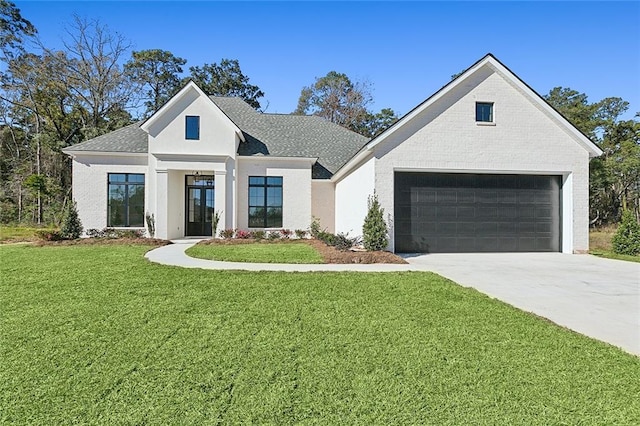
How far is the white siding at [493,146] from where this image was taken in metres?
11.9

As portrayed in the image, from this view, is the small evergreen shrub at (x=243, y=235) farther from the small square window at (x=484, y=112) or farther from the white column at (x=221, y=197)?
the small square window at (x=484, y=112)

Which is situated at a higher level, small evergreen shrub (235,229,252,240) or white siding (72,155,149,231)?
white siding (72,155,149,231)

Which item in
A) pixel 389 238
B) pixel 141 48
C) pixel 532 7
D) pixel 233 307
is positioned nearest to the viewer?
pixel 233 307

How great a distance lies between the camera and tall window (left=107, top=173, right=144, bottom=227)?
15836mm

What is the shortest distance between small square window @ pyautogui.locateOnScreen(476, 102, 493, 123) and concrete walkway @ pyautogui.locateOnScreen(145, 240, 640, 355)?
16.5ft

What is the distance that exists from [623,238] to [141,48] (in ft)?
138

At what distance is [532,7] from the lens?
406 inches

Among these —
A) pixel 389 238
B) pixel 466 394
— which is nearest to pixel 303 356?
pixel 466 394

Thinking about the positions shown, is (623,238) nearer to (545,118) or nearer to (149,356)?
(545,118)

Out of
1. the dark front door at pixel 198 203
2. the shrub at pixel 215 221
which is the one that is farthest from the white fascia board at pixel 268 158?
the shrub at pixel 215 221

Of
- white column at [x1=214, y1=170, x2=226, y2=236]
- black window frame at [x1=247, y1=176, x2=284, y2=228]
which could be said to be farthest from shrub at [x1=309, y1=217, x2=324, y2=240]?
white column at [x1=214, y1=170, x2=226, y2=236]

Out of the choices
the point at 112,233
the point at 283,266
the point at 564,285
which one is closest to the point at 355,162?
the point at 283,266

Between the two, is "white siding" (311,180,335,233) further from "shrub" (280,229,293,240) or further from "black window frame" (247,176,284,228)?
"shrub" (280,229,293,240)

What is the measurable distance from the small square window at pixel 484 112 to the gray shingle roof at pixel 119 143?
14.8 m
